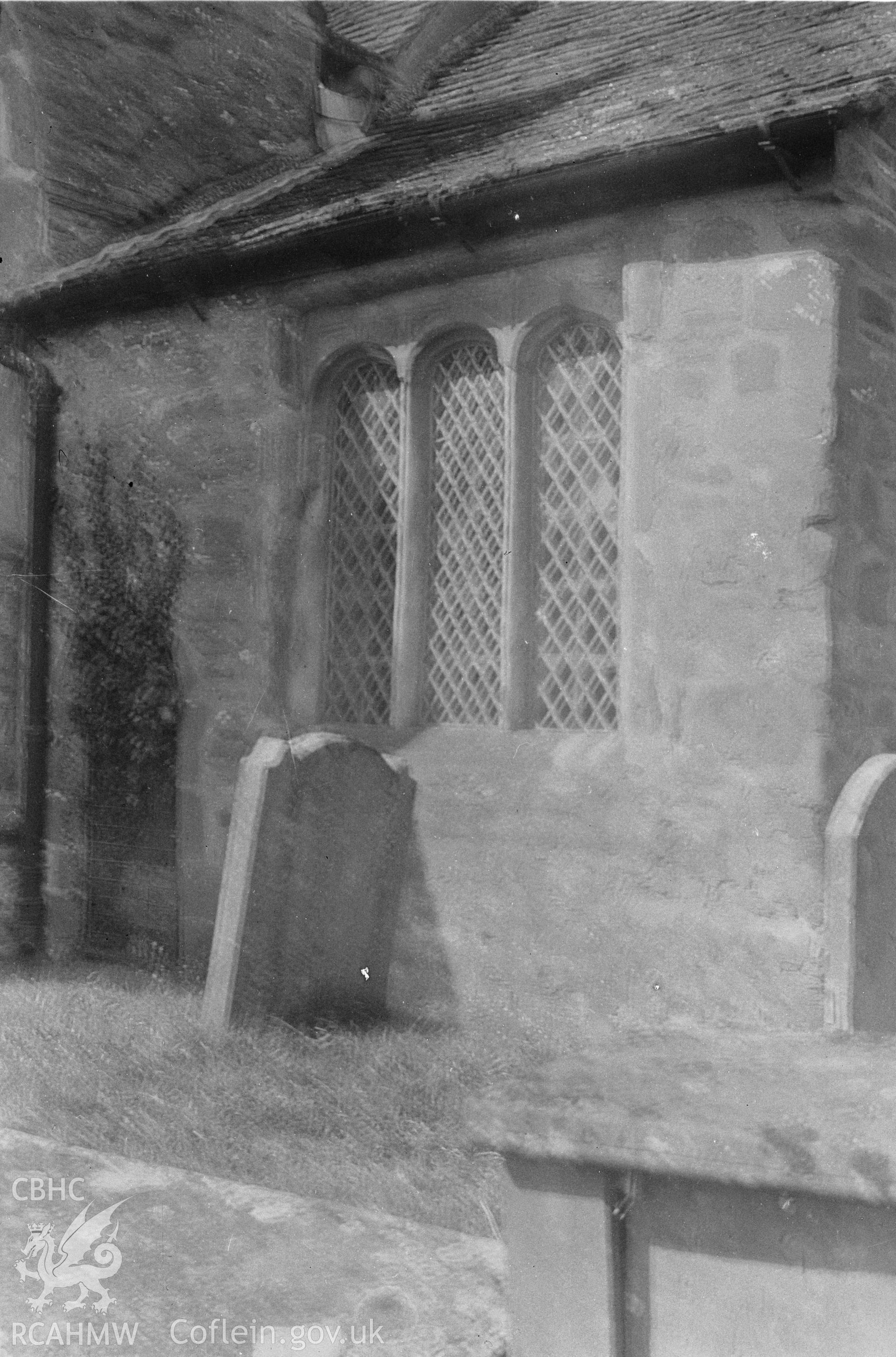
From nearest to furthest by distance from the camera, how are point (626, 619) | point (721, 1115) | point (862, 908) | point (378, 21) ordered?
point (721, 1115) → point (862, 908) → point (626, 619) → point (378, 21)

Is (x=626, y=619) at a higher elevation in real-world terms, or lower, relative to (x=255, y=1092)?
higher

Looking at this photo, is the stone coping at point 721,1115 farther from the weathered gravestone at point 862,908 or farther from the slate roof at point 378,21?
the slate roof at point 378,21

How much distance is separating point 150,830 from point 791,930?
2841 mm

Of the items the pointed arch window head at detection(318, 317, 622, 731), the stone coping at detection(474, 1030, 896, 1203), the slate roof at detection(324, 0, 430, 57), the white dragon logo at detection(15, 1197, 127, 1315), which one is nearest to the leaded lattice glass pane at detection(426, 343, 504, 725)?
the pointed arch window head at detection(318, 317, 622, 731)

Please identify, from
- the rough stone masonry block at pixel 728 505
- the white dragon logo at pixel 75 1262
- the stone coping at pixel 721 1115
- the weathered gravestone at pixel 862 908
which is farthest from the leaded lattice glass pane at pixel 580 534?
the stone coping at pixel 721 1115

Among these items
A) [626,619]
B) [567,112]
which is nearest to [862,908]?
[626,619]

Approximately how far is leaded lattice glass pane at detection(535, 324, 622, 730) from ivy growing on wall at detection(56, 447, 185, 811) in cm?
176

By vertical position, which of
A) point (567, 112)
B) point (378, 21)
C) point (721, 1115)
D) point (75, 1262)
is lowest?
point (75, 1262)

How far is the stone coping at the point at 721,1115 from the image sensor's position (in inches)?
64.4

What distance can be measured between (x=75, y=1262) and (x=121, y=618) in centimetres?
361

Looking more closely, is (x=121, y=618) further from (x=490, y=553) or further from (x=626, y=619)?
(x=626, y=619)

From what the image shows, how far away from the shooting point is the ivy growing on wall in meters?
5.68

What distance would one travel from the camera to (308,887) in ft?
17.4

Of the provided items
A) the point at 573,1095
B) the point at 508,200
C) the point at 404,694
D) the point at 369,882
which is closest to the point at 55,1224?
the point at 573,1095
